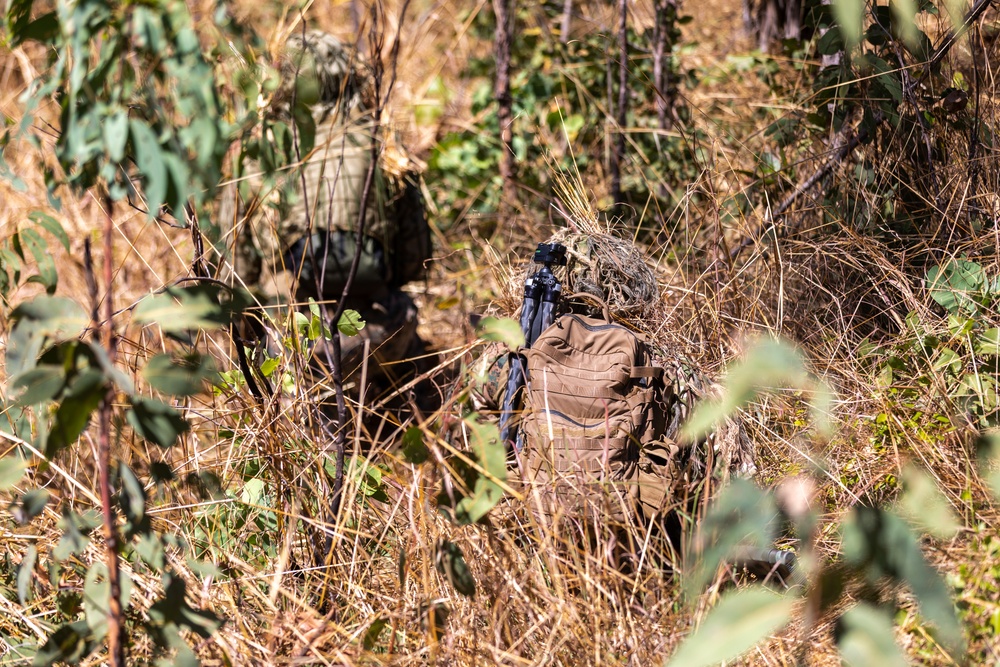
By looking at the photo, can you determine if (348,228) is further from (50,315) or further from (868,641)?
(868,641)

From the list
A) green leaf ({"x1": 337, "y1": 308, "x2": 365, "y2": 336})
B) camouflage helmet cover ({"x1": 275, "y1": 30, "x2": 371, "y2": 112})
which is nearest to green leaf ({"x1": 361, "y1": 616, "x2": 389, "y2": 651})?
green leaf ({"x1": 337, "y1": 308, "x2": 365, "y2": 336})

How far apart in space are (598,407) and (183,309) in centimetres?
115

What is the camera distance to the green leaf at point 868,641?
43.1 inches

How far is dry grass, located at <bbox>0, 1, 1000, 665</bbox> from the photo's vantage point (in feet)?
5.70

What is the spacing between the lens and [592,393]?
7.27 feet

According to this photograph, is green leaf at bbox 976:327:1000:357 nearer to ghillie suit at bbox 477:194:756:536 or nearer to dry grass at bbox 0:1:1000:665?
dry grass at bbox 0:1:1000:665

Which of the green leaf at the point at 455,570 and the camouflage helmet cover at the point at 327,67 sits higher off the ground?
the camouflage helmet cover at the point at 327,67

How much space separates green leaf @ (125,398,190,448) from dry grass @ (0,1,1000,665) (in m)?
0.36

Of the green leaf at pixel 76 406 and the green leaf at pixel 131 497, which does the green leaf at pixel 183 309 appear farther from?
the green leaf at pixel 131 497

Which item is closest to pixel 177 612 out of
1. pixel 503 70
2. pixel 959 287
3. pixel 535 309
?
pixel 535 309

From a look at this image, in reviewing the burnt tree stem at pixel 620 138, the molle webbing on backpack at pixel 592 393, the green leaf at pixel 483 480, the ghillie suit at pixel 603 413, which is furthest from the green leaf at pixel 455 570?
the burnt tree stem at pixel 620 138

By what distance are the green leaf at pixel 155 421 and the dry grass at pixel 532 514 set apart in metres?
0.36

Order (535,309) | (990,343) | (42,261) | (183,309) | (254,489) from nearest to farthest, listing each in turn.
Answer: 1. (183,309)
2. (42,261)
3. (254,489)
4. (990,343)
5. (535,309)

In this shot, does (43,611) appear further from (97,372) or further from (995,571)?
(995,571)
